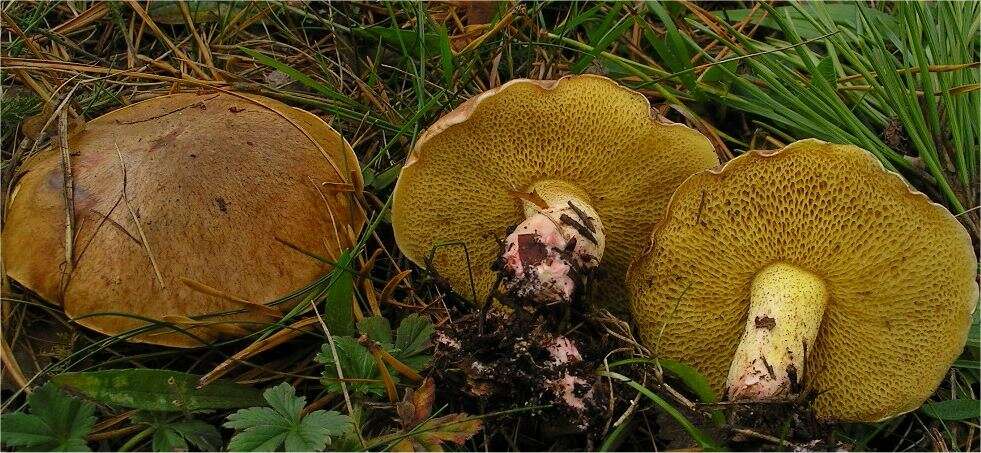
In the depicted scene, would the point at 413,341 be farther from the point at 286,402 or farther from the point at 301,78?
the point at 301,78

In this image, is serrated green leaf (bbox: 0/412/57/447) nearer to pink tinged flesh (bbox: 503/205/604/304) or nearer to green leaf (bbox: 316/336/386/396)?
green leaf (bbox: 316/336/386/396)

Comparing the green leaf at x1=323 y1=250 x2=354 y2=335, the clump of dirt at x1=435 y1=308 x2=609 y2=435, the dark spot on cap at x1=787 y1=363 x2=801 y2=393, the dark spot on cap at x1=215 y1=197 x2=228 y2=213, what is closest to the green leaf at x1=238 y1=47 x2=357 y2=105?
the dark spot on cap at x1=215 y1=197 x2=228 y2=213

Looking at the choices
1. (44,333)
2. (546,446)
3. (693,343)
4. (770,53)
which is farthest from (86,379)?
(770,53)

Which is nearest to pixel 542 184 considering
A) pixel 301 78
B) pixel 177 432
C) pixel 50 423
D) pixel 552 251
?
pixel 552 251

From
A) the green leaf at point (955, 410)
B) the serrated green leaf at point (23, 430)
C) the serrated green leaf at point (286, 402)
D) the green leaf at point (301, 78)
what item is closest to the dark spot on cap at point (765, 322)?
A: the green leaf at point (955, 410)

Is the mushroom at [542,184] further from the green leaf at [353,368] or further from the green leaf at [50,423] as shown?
the green leaf at [50,423]
